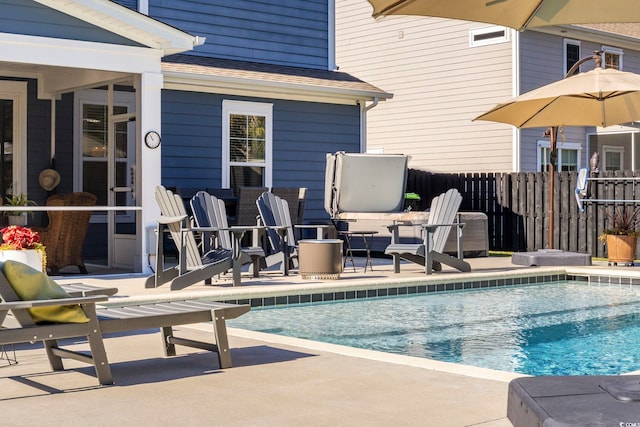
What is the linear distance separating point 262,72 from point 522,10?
903 centimetres

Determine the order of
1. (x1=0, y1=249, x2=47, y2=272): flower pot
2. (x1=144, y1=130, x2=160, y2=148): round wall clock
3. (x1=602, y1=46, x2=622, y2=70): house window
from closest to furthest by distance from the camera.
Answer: (x1=0, y1=249, x2=47, y2=272): flower pot, (x1=144, y1=130, x2=160, y2=148): round wall clock, (x1=602, y1=46, x2=622, y2=70): house window

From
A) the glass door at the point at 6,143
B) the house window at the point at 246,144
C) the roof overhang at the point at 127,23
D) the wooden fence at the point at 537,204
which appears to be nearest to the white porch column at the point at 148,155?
the roof overhang at the point at 127,23

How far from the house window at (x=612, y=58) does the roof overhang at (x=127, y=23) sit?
1282 cm

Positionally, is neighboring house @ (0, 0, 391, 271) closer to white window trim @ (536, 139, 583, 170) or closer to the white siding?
the white siding

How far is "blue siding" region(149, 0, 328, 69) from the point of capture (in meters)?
13.3

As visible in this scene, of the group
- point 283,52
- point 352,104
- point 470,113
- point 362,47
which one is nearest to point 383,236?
point 352,104

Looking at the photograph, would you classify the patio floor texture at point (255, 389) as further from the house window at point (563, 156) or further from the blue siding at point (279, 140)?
the house window at point (563, 156)

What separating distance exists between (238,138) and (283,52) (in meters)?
2.00

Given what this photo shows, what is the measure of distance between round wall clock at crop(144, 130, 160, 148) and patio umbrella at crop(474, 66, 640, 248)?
4.06 metres

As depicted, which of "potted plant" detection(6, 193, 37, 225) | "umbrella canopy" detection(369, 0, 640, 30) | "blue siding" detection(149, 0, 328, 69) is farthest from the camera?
"blue siding" detection(149, 0, 328, 69)

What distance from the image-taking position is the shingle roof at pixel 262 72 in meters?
12.3

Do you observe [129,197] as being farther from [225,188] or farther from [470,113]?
[470,113]

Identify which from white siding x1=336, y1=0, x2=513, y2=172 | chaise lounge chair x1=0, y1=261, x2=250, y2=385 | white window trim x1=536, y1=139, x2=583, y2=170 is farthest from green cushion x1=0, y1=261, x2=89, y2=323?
white window trim x1=536, y1=139, x2=583, y2=170

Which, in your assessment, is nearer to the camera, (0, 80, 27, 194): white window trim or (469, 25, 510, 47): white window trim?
(0, 80, 27, 194): white window trim
